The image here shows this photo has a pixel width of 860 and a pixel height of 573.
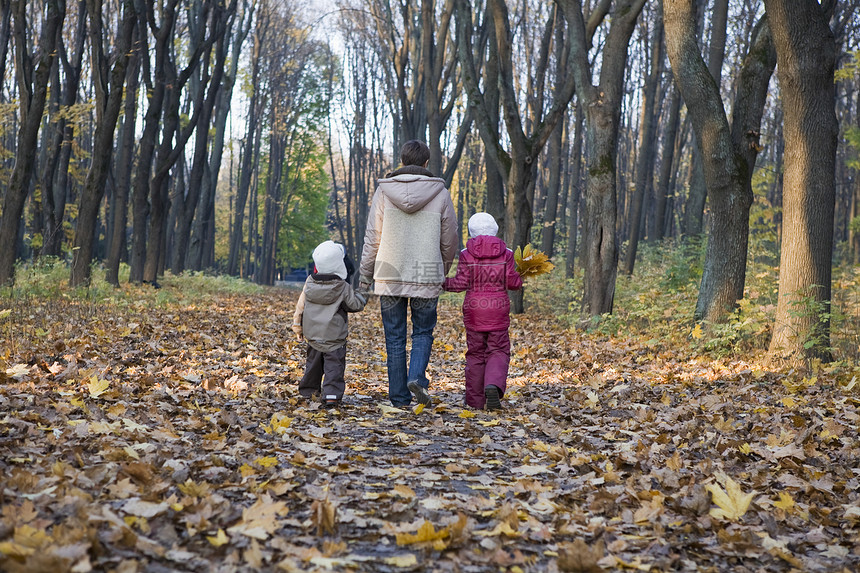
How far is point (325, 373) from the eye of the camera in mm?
6359

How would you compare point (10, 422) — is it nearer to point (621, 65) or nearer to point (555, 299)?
point (621, 65)

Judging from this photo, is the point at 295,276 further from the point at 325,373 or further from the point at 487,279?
the point at 487,279

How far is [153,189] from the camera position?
19.6 metres

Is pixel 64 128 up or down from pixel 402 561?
up

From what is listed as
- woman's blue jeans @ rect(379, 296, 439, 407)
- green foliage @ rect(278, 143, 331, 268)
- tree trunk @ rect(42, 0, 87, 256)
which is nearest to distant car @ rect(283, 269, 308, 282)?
green foliage @ rect(278, 143, 331, 268)

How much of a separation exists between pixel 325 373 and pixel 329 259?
993mm

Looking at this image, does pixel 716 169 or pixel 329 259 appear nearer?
pixel 329 259

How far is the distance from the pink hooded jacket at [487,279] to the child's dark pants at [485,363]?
3.5 inches

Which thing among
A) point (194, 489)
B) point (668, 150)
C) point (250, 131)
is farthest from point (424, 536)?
point (250, 131)

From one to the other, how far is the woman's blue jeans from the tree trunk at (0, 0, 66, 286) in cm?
945

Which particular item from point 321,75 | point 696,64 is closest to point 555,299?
point 696,64

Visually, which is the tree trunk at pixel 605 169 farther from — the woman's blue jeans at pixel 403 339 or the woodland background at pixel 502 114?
the woman's blue jeans at pixel 403 339

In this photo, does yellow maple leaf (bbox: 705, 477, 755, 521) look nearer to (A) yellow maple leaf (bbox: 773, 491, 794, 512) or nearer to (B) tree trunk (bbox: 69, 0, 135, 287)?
(A) yellow maple leaf (bbox: 773, 491, 794, 512)

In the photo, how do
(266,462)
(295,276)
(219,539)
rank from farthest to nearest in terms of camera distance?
(295,276) → (266,462) → (219,539)
